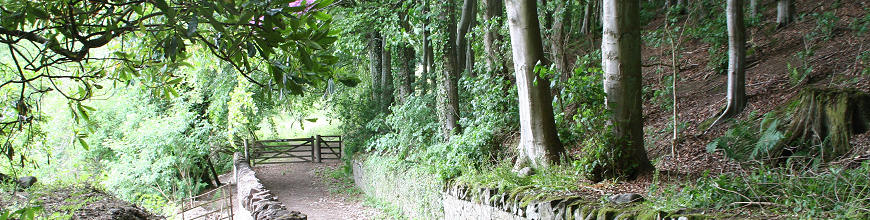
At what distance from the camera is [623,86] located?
5543 millimetres

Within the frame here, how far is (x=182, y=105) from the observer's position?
1325 centimetres

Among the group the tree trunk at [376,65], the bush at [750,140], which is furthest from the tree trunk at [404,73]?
the bush at [750,140]

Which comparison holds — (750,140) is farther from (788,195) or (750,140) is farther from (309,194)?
(309,194)

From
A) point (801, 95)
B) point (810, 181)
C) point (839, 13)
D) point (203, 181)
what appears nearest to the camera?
point (810, 181)

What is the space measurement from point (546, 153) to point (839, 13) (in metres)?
6.47

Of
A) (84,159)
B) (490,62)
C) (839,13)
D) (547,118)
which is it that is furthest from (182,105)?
(839,13)

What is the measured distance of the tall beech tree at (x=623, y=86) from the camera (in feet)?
17.7

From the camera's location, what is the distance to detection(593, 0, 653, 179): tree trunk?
5406mm

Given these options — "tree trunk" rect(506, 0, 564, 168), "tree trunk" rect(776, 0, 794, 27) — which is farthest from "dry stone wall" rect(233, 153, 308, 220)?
"tree trunk" rect(776, 0, 794, 27)

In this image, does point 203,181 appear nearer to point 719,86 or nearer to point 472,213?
point 472,213

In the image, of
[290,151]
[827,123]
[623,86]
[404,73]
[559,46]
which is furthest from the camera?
[290,151]

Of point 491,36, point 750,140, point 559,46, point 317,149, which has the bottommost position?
point 317,149

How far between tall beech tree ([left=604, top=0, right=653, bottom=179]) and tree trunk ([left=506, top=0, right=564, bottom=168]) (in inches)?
34.4

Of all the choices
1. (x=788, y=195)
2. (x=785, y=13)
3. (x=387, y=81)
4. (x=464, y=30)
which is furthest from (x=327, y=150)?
(x=788, y=195)
